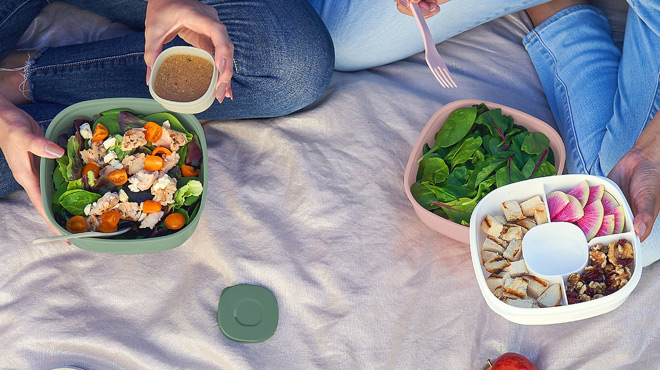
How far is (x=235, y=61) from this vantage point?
105 centimetres

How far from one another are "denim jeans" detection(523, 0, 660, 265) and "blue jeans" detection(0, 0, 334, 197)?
46cm

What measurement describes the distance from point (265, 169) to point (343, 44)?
31 centimetres

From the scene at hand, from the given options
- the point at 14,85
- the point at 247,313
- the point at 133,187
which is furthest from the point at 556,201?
the point at 14,85

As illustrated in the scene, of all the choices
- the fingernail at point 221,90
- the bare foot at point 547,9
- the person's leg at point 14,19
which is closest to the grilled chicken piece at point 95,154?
the fingernail at point 221,90

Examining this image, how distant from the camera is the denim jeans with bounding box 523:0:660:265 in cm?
102

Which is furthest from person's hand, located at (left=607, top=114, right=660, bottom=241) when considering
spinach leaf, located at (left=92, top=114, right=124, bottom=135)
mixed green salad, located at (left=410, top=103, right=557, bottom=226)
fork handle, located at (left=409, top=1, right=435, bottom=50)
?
spinach leaf, located at (left=92, top=114, right=124, bottom=135)

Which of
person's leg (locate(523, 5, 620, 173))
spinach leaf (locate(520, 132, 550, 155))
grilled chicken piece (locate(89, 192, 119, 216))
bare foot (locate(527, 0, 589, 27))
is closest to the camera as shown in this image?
grilled chicken piece (locate(89, 192, 119, 216))

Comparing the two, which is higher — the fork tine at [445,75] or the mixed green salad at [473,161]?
the fork tine at [445,75]

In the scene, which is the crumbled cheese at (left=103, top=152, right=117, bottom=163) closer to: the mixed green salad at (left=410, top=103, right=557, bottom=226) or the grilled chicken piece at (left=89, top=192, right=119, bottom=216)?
the grilled chicken piece at (left=89, top=192, right=119, bottom=216)

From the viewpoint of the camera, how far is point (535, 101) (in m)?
1.22

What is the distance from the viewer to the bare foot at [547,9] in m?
1.24

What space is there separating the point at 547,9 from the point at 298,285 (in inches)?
30.8

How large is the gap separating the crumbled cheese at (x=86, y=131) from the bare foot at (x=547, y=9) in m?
0.93

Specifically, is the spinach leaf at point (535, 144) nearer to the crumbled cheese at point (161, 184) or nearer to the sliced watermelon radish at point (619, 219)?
the sliced watermelon radish at point (619, 219)
